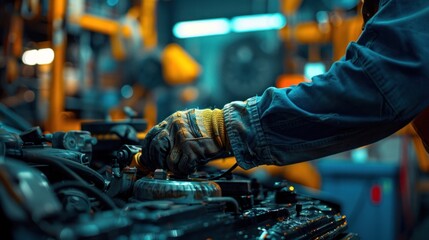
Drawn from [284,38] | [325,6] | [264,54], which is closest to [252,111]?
[284,38]

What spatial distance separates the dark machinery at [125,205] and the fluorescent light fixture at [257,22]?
35.2 ft

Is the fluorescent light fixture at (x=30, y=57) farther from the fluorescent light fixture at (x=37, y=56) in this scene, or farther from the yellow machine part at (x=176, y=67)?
the yellow machine part at (x=176, y=67)

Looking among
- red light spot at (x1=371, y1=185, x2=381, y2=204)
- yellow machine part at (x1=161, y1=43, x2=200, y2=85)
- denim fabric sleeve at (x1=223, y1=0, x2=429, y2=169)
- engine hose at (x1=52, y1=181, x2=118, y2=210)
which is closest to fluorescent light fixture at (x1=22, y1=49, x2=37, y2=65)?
yellow machine part at (x1=161, y1=43, x2=200, y2=85)

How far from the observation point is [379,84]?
1.20m

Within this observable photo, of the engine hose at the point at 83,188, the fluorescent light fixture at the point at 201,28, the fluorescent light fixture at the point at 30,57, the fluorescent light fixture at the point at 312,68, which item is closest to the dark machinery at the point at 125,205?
the engine hose at the point at 83,188

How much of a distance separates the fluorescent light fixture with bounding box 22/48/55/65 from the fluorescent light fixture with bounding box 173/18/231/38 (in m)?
7.37

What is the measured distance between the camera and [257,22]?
1262cm

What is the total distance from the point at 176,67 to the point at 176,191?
5.72 meters

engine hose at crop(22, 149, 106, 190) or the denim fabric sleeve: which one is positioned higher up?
the denim fabric sleeve

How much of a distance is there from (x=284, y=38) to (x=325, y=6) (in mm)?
4576

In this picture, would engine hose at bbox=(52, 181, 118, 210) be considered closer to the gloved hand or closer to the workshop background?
the gloved hand

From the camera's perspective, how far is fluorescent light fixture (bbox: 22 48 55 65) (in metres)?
6.07

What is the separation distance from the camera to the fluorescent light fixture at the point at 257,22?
39.7ft

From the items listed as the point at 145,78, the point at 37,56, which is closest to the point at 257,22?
the point at 145,78
